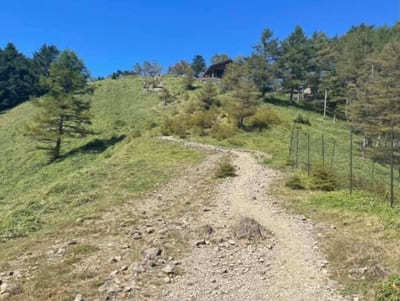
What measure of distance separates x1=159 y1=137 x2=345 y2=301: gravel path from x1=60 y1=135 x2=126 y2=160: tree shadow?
22.6 metres

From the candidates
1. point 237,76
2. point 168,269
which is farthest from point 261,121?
point 168,269

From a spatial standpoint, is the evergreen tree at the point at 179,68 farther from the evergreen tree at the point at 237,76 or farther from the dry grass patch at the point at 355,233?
the dry grass patch at the point at 355,233

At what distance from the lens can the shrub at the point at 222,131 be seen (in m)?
28.6

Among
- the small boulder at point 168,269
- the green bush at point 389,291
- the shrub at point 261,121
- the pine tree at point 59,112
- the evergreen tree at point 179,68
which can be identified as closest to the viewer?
the green bush at point 389,291

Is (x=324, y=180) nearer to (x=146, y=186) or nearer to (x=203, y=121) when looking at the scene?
(x=146, y=186)

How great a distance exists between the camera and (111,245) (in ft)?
25.9

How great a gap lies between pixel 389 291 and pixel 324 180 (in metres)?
8.15

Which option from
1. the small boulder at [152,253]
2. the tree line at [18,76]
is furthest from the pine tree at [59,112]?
the tree line at [18,76]

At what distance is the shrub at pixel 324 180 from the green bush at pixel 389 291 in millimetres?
7582

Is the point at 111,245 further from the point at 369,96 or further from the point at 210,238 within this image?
the point at 369,96

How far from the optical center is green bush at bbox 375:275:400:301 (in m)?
5.00

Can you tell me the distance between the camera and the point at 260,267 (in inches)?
263

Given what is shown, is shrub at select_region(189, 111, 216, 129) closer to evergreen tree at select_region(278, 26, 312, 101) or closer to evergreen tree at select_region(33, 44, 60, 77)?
evergreen tree at select_region(278, 26, 312, 101)

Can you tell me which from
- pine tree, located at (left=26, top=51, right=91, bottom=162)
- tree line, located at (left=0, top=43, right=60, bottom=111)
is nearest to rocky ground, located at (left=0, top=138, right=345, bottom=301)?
pine tree, located at (left=26, top=51, right=91, bottom=162)
